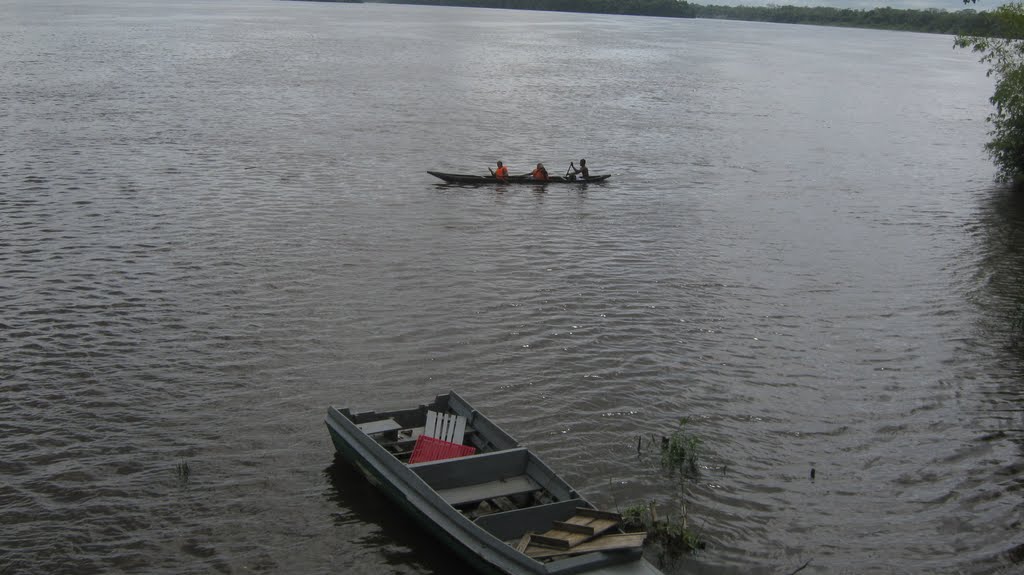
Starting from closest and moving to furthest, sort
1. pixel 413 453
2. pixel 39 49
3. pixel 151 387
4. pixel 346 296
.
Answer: pixel 413 453 < pixel 151 387 < pixel 346 296 < pixel 39 49

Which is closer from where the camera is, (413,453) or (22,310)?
(413,453)

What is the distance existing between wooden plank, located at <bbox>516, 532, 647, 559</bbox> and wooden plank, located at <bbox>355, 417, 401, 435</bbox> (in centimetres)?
384

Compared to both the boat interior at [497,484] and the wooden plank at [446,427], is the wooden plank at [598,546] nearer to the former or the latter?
the boat interior at [497,484]

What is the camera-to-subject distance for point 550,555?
10.9m

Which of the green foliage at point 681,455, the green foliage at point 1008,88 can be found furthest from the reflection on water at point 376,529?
the green foliage at point 1008,88

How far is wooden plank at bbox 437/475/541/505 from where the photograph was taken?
1246 centimetres

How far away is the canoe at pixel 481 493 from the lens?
10953 millimetres

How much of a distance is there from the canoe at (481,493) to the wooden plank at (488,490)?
0.5 inches

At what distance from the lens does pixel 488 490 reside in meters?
12.7

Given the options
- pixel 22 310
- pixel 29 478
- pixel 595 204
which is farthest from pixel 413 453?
pixel 595 204

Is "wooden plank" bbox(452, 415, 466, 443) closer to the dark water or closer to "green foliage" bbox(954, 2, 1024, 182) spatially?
the dark water

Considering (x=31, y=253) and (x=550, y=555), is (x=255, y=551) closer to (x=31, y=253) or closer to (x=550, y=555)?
(x=550, y=555)

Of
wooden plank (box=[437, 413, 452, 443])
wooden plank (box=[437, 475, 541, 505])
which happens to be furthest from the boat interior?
wooden plank (box=[437, 413, 452, 443])

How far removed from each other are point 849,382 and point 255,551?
40.6 feet
